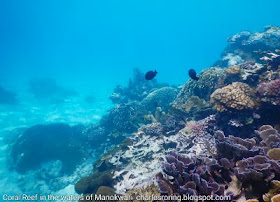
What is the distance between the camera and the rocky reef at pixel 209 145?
3664mm

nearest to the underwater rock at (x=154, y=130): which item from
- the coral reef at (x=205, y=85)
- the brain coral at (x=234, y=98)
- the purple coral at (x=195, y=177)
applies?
the coral reef at (x=205, y=85)

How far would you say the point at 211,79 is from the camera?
991cm

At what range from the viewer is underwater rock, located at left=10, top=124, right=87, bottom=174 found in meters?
13.8

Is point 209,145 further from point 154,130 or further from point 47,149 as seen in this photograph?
point 47,149

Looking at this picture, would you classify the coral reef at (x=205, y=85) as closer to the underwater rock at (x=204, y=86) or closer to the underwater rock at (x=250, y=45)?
the underwater rock at (x=204, y=86)

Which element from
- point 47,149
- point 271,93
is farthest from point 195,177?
point 47,149

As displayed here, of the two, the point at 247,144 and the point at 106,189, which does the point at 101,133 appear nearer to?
the point at 106,189

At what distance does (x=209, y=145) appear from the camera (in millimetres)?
5918

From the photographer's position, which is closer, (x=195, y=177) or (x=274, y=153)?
(x=195, y=177)

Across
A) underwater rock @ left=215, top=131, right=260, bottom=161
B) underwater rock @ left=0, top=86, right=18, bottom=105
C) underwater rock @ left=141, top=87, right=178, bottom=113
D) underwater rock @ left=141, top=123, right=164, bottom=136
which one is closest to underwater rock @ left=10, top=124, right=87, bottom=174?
underwater rock @ left=141, top=87, right=178, bottom=113

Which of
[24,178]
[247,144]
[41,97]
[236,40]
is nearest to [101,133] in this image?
[24,178]

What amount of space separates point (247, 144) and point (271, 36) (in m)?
Answer: 16.0

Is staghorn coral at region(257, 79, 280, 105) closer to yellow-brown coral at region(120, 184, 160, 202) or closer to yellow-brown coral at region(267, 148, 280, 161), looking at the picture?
yellow-brown coral at region(267, 148, 280, 161)

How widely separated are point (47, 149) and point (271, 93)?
1356 cm
